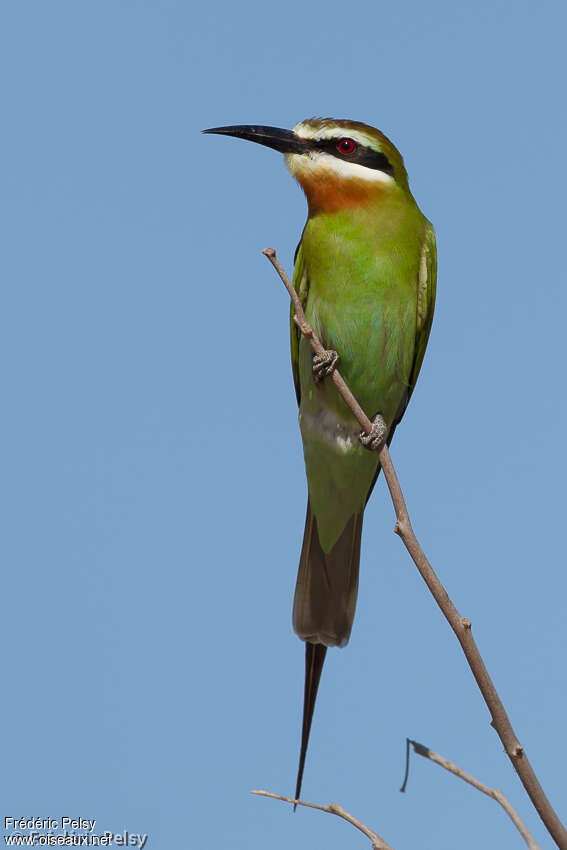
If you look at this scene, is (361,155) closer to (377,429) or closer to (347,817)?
(377,429)

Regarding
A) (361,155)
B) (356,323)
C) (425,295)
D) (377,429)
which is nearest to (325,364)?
(356,323)

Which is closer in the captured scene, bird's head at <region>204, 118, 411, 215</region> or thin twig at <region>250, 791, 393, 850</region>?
thin twig at <region>250, 791, 393, 850</region>

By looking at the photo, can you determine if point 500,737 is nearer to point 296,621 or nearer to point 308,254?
point 296,621

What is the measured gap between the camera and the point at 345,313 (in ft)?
12.9

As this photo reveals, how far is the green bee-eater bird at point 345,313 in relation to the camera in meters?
3.95

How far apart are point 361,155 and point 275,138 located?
366 millimetres

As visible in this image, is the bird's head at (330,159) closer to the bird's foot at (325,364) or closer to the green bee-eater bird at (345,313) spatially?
the green bee-eater bird at (345,313)

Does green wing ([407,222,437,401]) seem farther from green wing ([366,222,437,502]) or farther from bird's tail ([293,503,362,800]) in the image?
bird's tail ([293,503,362,800])

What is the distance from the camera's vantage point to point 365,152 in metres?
4.15

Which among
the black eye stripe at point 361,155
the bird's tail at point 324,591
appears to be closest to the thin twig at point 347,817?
the bird's tail at point 324,591

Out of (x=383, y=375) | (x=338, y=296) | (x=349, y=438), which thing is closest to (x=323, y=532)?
(x=349, y=438)

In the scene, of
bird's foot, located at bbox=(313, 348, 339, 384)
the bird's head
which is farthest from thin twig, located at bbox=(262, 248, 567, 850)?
the bird's head

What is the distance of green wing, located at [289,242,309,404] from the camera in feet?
13.5

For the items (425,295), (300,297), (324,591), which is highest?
(425,295)
